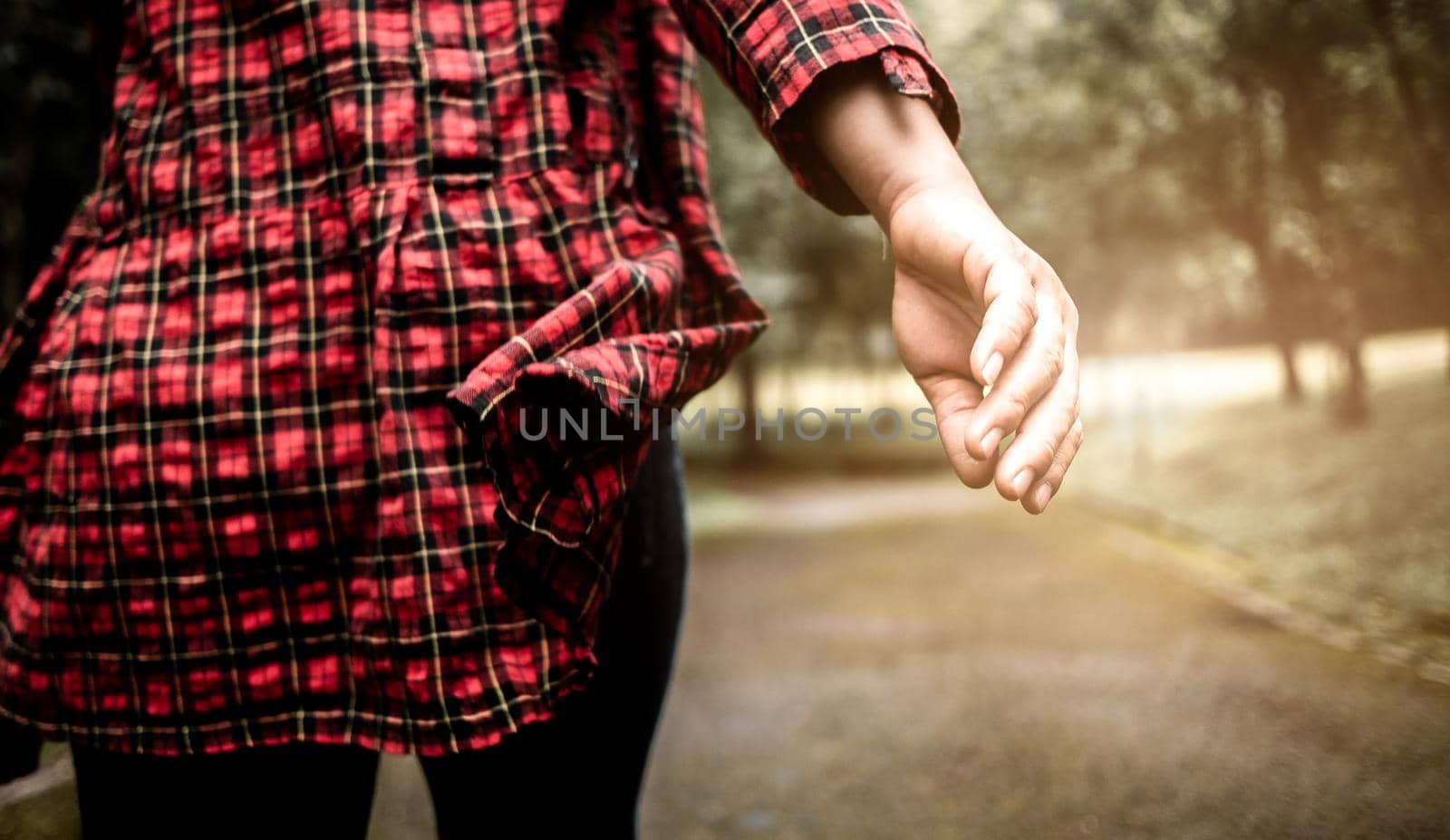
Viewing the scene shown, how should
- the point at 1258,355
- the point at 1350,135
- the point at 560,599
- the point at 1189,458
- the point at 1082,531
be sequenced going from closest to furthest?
the point at 560,599 → the point at 1350,135 → the point at 1258,355 → the point at 1189,458 → the point at 1082,531

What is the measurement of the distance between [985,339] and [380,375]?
0.42 metres

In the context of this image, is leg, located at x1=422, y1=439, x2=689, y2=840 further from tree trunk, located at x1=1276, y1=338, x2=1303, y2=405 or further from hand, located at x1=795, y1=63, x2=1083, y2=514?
tree trunk, located at x1=1276, y1=338, x2=1303, y2=405

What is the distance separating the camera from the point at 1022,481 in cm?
43

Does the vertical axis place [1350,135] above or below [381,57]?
above

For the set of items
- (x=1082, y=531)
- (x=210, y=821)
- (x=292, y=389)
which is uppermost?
(x=292, y=389)

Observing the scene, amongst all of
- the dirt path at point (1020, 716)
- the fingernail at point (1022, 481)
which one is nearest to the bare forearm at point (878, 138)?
the fingernail at point (1022, 481)

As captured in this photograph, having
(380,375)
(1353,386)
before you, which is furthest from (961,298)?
(1353,386)

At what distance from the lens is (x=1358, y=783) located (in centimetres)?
111

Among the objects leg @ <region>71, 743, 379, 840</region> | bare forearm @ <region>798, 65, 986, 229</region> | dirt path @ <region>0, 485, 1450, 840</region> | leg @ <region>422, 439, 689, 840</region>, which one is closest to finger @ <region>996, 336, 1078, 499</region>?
bare forearm @ <region>798, 65, 986, 229</region>

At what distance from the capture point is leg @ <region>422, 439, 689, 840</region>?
667 millimetres

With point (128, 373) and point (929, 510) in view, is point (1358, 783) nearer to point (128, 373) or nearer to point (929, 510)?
point (128, 373)

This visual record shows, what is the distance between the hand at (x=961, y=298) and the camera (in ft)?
1.46

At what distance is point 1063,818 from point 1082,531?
2.00 m

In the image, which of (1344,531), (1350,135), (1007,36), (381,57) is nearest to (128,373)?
(381,57)
